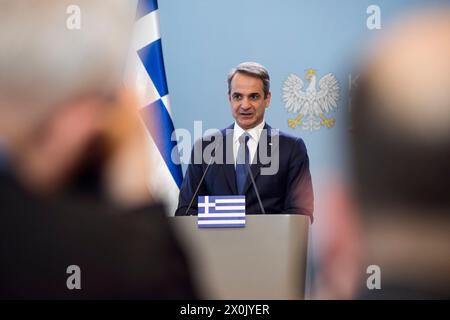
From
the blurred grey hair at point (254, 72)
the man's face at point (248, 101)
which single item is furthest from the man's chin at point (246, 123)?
the blurred grey hair at point (254, 72)

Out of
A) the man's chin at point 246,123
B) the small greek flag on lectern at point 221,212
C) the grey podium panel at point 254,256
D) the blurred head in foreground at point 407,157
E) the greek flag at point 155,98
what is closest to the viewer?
the grey podium panel at point 254,256

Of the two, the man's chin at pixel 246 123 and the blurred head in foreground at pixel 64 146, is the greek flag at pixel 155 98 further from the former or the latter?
the man's chin at pixel 246 123

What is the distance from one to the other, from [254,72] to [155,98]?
72cm

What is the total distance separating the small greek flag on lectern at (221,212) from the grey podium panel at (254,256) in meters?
0.04

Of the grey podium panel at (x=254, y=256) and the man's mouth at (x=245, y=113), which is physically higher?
the man's mouth at (x=245, y=113)

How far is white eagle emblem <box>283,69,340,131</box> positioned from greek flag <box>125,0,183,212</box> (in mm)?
841

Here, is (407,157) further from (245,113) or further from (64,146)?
(64,146)

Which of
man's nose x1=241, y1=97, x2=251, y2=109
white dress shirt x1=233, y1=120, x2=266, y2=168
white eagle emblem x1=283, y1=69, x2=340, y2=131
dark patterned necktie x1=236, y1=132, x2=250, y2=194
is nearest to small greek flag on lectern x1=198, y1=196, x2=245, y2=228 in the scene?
dark patterned necktie x1=236, y1=132, x2=250, y2=194

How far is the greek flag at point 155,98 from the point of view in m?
5.91

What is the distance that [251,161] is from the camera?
5.72 meters

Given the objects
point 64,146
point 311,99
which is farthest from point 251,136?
point 64,146

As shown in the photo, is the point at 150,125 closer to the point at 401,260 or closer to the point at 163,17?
the point at 163,17

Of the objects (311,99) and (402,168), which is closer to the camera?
(402,168)
